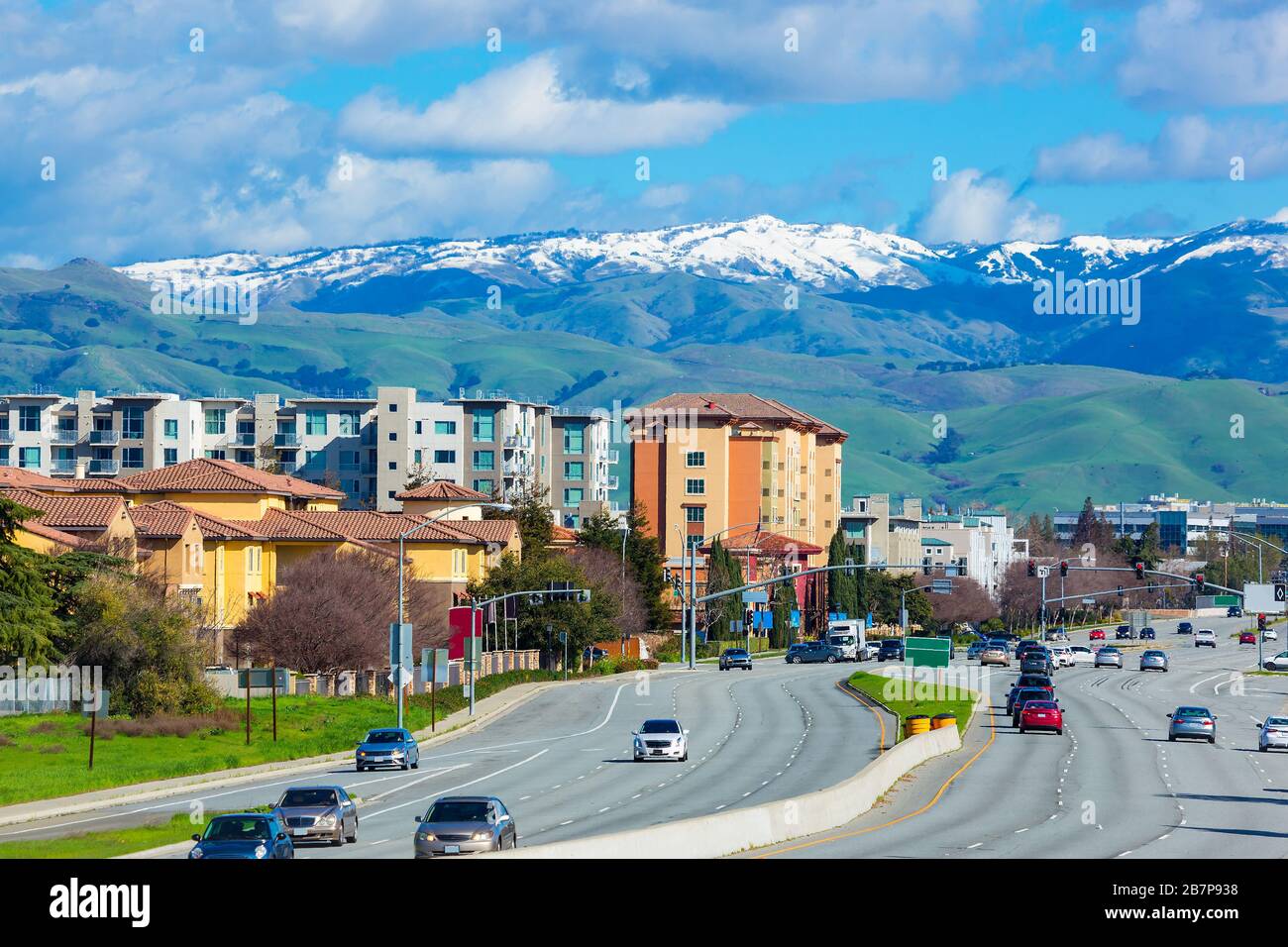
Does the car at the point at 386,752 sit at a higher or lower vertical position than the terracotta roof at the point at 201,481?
lower

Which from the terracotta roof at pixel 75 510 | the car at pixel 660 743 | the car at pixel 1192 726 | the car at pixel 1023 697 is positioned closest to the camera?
the car at pixel 660 743

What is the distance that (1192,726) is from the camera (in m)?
66.8

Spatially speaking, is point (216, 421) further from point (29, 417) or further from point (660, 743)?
point (660, 743)

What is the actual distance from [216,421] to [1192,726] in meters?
135

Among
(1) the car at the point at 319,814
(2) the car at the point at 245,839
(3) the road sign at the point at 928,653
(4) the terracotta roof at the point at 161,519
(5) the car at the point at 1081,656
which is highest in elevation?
(4) the terracotta roof at the point at 161,519

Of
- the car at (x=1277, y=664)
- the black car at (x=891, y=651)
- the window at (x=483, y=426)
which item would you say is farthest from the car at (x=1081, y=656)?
the window at (x=483, y=426)

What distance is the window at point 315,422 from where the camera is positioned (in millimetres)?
187250

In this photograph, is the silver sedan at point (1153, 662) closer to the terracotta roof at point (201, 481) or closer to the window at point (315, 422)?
the terracotta roof at point (201, 481)

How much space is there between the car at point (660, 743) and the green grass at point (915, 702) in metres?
9.08

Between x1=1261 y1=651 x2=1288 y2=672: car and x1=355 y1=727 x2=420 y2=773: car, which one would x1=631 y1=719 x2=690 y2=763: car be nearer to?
x1=355 y1=727 x2=420 y2=773: car

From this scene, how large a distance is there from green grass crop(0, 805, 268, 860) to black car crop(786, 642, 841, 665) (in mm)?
84152

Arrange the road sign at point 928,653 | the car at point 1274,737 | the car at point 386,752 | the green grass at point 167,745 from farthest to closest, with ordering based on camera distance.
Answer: the road sign at point 928,653 → the car at point 1274,737 → the car at point 386,752 → the green grass at point 167,745

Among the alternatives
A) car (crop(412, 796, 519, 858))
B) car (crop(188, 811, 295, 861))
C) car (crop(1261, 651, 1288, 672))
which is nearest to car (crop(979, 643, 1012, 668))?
car (crop(1261, 651, 1288, 672))
